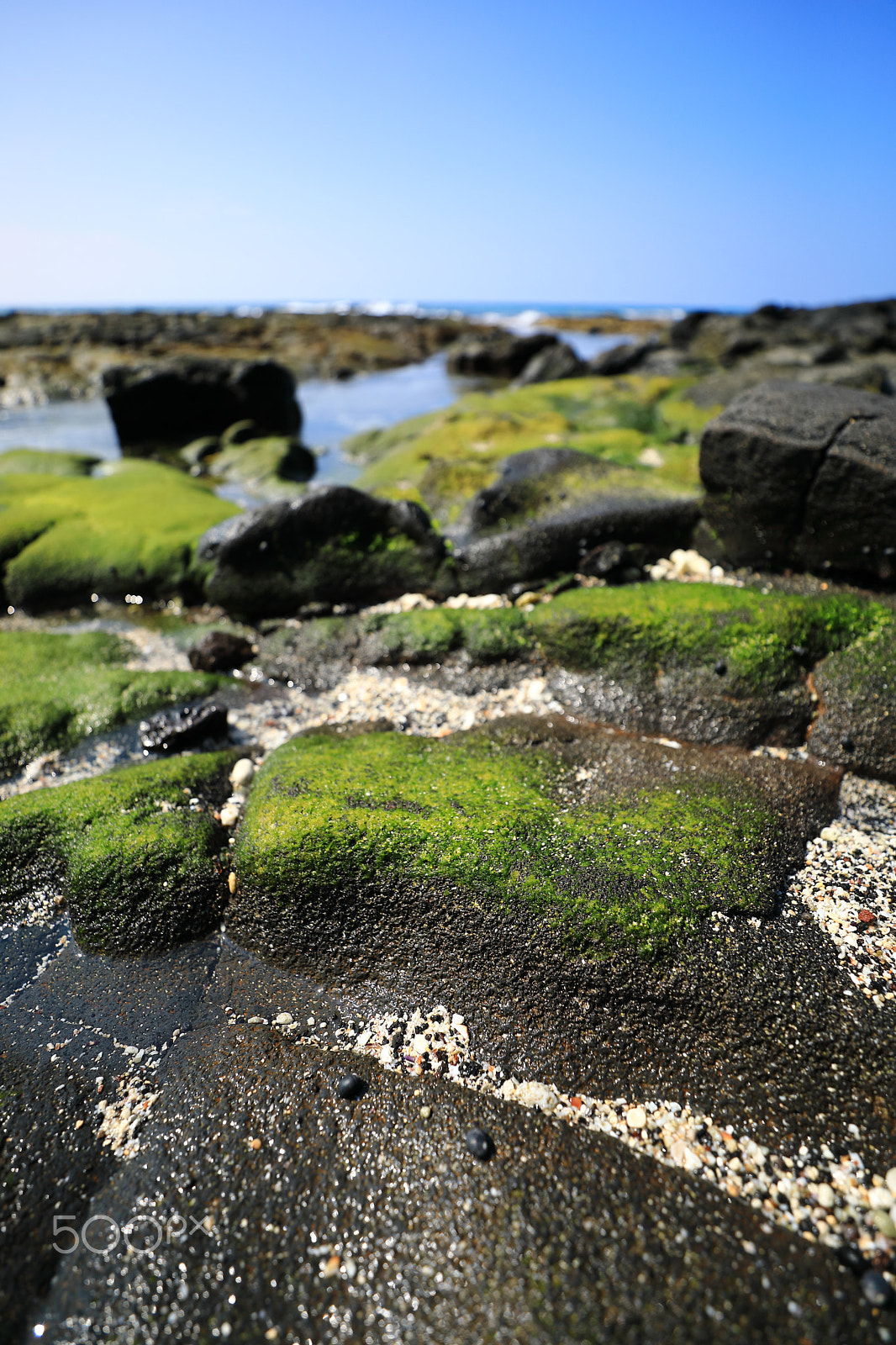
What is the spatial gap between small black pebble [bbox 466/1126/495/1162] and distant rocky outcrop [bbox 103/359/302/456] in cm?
1891

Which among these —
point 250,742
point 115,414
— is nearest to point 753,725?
point 250,742

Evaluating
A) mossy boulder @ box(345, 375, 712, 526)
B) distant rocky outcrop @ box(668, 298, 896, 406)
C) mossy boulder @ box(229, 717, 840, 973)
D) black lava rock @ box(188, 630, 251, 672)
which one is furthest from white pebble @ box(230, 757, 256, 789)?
distant rocky outcrop @ box(668, 298, 896, 406)

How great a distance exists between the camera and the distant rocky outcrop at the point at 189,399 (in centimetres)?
1866

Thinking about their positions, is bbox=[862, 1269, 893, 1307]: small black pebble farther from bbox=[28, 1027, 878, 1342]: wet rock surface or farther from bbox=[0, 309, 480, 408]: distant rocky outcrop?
bbox=[0, 309, 480, 408]: distant rocky outcrop

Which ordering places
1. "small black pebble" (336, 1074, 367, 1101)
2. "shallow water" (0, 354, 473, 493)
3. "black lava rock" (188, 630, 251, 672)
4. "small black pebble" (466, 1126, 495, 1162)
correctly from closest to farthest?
1. "small black pebble" (466, 1126, 495, 1162)
2. "small black pebble" (336, 1074, 367, 1101)
3. "black lava rock" (188, 630, 251, 672)
4. "shallow water" (0, 354, 473, 493)

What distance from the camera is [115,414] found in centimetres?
1866

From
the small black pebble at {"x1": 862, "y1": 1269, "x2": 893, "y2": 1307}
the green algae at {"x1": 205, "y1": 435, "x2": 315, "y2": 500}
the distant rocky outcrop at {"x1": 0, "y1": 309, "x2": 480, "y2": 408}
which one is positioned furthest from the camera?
the distant rocky outcrop at {"x1": 0, "y1": 309, "x2": 480, "y2": 408}

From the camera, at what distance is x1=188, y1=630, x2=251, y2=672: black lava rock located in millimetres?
7367

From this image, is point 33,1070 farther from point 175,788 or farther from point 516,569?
point 516,569

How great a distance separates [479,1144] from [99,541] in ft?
31.0

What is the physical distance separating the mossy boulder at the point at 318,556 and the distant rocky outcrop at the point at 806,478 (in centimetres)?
335

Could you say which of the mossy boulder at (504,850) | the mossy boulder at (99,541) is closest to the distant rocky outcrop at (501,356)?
the mossy boulder at (99,541)

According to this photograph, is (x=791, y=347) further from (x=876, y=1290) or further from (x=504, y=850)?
(x=876, y=1290)

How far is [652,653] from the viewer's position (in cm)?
632
